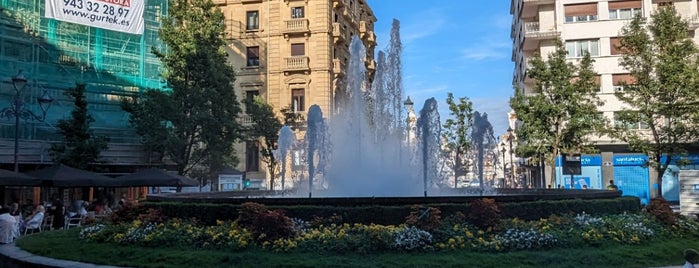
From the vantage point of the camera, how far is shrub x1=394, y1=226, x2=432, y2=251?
980cm

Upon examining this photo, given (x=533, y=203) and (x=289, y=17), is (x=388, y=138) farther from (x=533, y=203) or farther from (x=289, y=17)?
(x=289, y=17)

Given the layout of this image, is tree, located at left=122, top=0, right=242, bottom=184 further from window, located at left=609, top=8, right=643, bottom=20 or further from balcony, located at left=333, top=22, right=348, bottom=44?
window, located at left=609, top=8, right=643, bottom=20

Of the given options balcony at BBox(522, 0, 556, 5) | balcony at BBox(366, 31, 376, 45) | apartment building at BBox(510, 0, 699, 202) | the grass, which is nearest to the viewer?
the grass

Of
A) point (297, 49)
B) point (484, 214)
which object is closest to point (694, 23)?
point (297, 49)

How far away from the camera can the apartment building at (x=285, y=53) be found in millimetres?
41094

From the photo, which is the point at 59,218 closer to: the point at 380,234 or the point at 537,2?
the point at 380,234

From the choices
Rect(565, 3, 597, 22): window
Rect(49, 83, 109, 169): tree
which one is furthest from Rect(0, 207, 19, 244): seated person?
Rect(565, 3, 597, 22): window

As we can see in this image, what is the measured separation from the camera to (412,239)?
32.4 ft

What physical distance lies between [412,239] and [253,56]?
34.7 m

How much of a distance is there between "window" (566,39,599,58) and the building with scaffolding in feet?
84.5

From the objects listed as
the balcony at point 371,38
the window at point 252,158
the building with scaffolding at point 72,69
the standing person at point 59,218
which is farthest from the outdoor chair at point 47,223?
the balcony at point 371,38

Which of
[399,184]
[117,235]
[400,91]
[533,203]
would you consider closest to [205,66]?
[400,91]

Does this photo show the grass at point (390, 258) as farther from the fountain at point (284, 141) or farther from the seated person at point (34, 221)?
the fountain at point (284, 141)

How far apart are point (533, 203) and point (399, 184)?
6752mm
